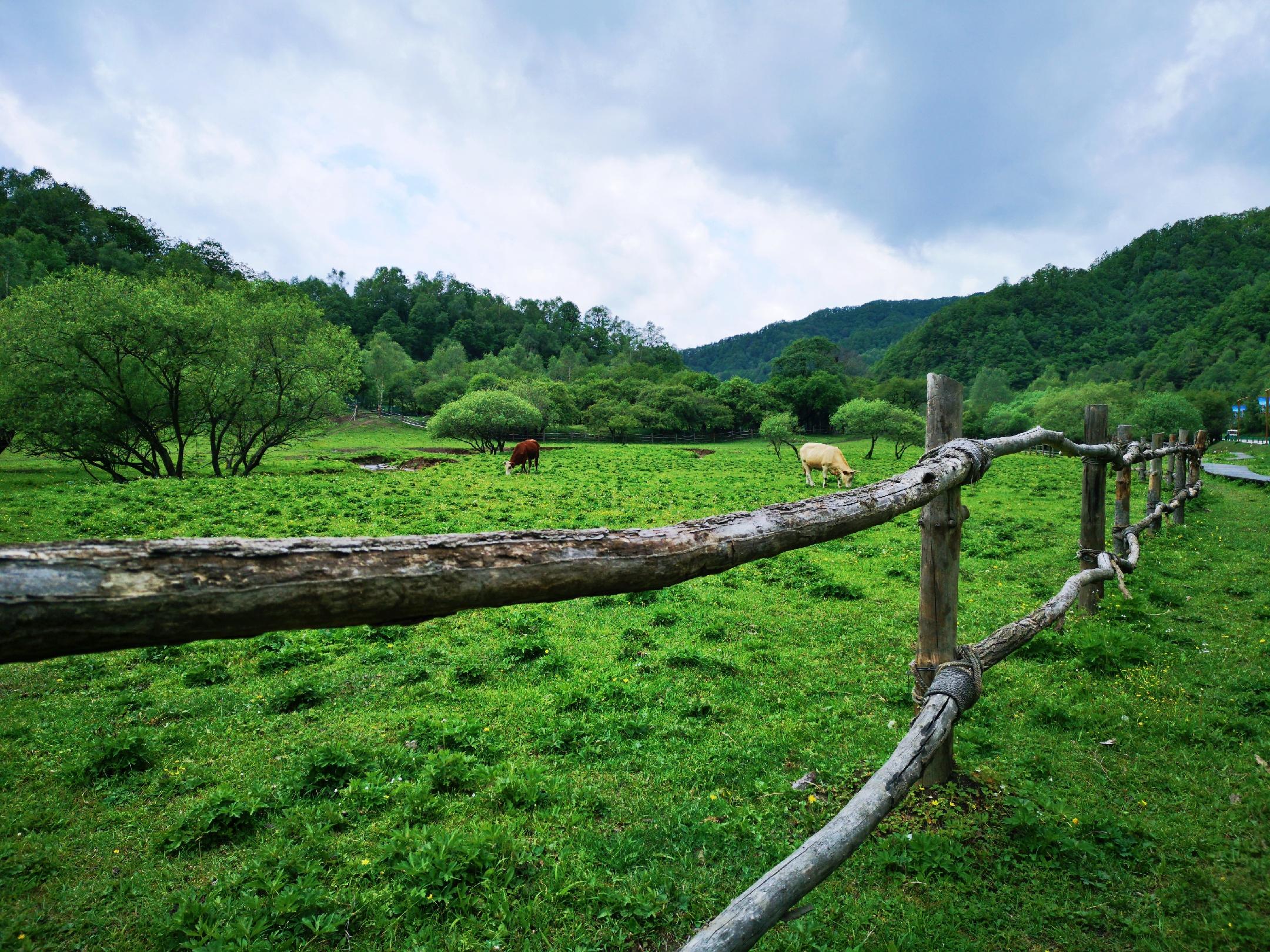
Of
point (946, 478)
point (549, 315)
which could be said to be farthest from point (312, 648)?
point (549, 315)

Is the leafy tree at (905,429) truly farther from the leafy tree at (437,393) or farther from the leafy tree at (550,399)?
the leafy tree at (437,393)

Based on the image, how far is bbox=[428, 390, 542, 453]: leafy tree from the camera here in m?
46.7

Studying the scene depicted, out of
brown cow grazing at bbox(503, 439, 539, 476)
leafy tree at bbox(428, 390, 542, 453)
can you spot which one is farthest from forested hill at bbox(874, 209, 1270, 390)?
brown cow grazing at bbox(503, 439, 539, 476)

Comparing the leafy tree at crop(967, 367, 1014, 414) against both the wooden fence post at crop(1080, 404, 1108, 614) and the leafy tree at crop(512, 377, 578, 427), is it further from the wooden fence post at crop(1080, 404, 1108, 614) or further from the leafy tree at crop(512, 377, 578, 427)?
the wooden fence post at crop(1080, 404, 1108, 614)

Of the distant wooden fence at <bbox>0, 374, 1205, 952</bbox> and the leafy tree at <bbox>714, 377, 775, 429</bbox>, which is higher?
the leafy tree at <bbox>714, 377, 775, 429</bbox>

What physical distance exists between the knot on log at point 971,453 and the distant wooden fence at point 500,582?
0.01m

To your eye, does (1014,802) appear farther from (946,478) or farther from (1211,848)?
(946,478)

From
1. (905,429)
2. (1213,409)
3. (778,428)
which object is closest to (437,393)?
(778,428)

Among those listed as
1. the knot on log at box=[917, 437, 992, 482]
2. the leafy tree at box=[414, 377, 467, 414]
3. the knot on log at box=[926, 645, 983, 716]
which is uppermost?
the leafy tree at box=[414, 377, 467, 414]

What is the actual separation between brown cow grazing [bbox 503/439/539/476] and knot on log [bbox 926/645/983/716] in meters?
25.6

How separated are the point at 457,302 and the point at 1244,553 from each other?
14512cm

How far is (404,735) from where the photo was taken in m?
4.91

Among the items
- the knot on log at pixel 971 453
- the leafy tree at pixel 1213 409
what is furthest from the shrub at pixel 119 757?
the leafy tree at pixel 1213 409

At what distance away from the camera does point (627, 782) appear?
430 cm
